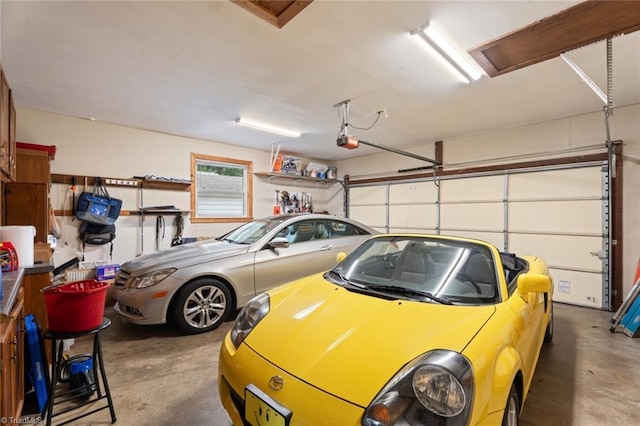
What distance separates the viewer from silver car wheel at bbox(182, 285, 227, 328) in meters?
3.10

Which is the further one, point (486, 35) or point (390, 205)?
point (390, 205)

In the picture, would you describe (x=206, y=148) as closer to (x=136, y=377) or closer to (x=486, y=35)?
(x=136, y=377)

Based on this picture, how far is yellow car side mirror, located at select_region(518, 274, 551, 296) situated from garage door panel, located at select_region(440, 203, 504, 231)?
4.01 m

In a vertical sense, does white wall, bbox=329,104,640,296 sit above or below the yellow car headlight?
above

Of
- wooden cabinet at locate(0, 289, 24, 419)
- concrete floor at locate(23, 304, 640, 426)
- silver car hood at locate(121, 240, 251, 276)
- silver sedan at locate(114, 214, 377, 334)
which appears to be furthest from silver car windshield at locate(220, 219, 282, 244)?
wooden cabinet at locate(0, 289, 24, 419)

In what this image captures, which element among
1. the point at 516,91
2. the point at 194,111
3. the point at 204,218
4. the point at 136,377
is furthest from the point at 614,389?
the point at 204,218

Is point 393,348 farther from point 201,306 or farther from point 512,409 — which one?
point 201,306

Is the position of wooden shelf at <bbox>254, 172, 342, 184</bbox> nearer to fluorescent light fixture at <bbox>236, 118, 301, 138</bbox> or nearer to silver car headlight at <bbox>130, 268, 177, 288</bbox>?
fluorescent light fixture at <bbox>236, 118, 301, 138</bbox>

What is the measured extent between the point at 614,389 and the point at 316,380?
258 centimetres

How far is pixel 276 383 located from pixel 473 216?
5281mm

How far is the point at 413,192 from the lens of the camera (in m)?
6.34

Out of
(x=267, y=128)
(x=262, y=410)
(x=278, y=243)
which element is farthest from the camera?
(x=267, y=128)

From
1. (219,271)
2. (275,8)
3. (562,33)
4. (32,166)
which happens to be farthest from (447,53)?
(32,166)

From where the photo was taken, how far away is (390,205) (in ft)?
22.0
